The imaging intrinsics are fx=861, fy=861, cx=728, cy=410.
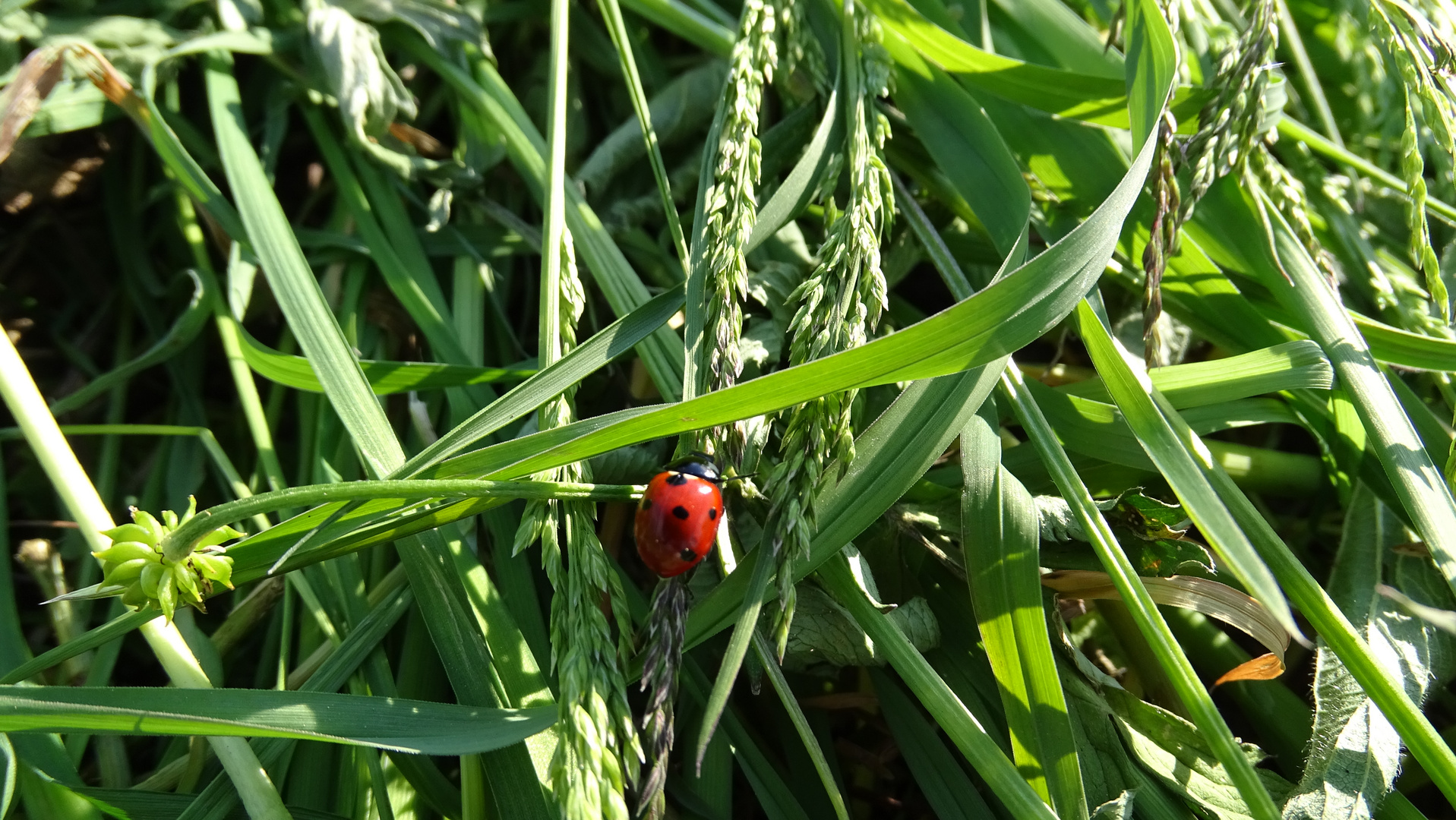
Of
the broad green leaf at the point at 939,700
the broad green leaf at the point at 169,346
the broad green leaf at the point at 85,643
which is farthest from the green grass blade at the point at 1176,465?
the broad green leaf at the point at 169,346

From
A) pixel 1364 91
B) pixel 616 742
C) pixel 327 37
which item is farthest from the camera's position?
pixel 1364 91

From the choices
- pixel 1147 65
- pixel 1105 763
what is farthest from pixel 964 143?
pixel 1105 763

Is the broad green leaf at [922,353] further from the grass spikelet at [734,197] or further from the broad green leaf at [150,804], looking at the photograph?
the broad green leaf at [150,804]

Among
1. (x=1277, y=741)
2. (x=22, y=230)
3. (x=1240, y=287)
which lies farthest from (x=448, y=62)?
(x=1277, y=741)

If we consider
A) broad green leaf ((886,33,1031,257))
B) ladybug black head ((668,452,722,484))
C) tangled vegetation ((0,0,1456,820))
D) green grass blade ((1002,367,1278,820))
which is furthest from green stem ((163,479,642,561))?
broad green leaf ((886,33,1031,257))

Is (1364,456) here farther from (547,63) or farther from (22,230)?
(22,230)

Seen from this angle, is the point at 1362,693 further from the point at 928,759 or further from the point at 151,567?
the point at 151,567

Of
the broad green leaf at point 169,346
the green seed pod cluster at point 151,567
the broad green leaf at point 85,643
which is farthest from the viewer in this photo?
→ the broad green leaf at point 169,346
